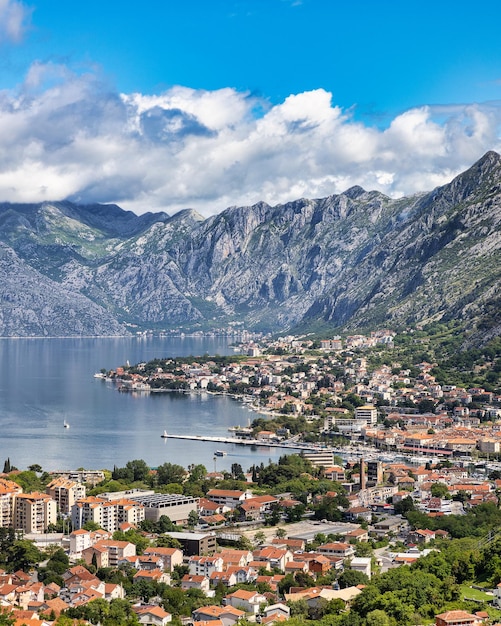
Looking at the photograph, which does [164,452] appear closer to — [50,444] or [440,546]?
[50,444]

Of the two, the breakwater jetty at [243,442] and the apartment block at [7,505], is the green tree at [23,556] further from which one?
the breakwater jetty at [243,442]

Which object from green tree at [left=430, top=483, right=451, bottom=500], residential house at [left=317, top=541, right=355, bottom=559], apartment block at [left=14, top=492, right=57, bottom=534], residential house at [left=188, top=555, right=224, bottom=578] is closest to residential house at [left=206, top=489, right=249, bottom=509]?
apartment block at [left=14, top=492, right=57, bottom=534]

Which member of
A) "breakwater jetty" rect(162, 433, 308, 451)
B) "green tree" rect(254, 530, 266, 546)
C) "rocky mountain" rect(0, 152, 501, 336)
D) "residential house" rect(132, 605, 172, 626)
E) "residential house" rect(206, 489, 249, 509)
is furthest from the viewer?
"rocky mountain" rect(0, 152, 501, 336)

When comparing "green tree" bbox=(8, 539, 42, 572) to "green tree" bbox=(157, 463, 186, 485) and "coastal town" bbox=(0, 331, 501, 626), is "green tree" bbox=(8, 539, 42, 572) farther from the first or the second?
"green tree" bbox=(157, 463, 186, 485)

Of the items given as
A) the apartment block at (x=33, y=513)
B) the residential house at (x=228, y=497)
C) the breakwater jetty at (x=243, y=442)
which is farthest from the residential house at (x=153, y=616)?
the breakwater jetty at (x=243, y=442)

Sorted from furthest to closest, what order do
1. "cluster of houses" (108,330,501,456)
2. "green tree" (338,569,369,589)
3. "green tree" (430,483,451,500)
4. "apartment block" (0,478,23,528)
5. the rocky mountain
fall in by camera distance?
the rocky mountain, "cluster of houses" (108,330,501,456), "green tree" (430,483,451,500), "apartment block" (0,478,23,528), "green tree" (338,569,369,589)

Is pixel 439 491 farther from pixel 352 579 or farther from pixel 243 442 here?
pixel 243 442
